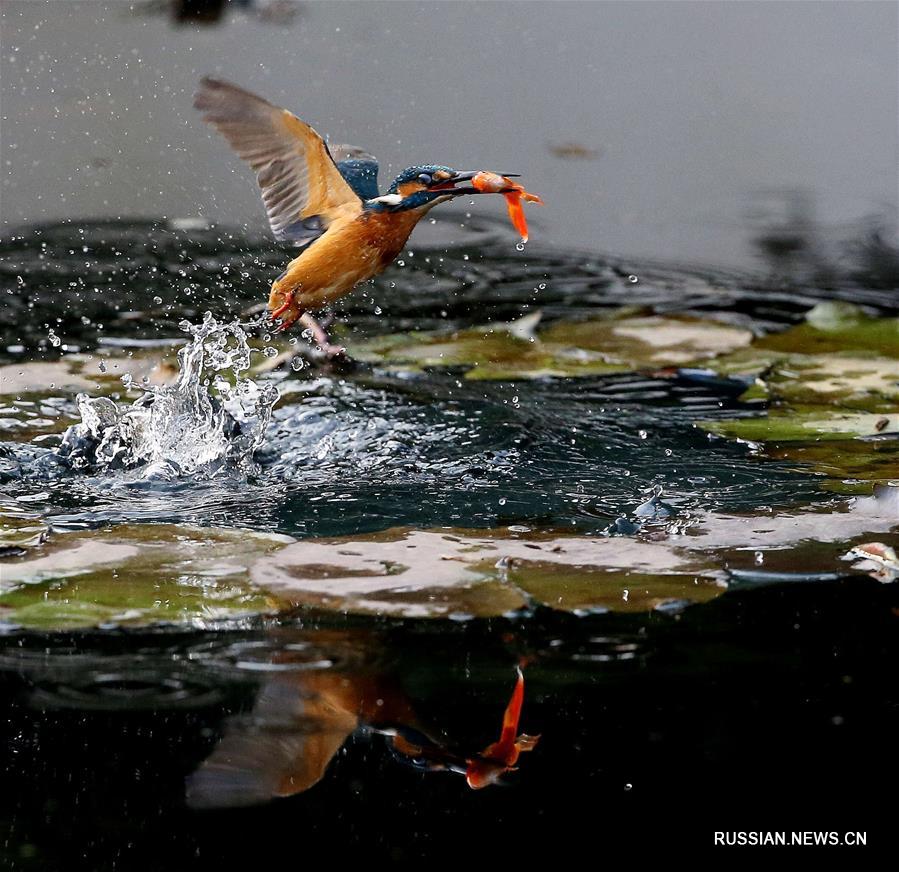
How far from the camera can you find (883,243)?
5672mm

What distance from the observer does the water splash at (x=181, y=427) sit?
3283 millimetres

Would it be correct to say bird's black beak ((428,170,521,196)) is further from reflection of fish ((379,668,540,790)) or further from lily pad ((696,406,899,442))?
reflection of fish ((379,668,540,790))

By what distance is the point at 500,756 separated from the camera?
176cm

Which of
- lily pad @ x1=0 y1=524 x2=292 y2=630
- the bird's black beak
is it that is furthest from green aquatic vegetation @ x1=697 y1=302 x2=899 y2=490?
lily pad @ x1=0 y1=524 x2=292 y2=630

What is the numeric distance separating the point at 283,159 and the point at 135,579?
4.72 ft

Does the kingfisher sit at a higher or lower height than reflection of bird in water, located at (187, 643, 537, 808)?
higher

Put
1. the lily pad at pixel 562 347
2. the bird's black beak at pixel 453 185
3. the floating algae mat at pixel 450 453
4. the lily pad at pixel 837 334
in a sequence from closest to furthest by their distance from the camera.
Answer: the floating algae mat at pixel 450 453 < the bird's black beak at pixel 453 185 < the lily pad at pixel 562 347 < the lily pad at pixel 837 334

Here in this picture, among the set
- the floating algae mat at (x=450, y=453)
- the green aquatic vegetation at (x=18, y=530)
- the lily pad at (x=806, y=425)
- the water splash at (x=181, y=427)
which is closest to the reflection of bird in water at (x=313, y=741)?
the floating algae mat at (x=450, y=453)

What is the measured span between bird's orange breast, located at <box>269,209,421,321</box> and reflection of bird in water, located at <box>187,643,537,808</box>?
1605 millimetres

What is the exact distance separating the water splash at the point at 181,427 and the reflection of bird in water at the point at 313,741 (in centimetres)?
137

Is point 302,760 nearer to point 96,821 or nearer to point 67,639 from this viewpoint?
point 96,821

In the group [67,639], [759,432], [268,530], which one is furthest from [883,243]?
[67,639]

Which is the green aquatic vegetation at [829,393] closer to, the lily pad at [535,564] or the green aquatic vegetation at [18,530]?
the lily pad at [535,564]

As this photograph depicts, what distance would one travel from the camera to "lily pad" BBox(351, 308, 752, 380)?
4098mm
